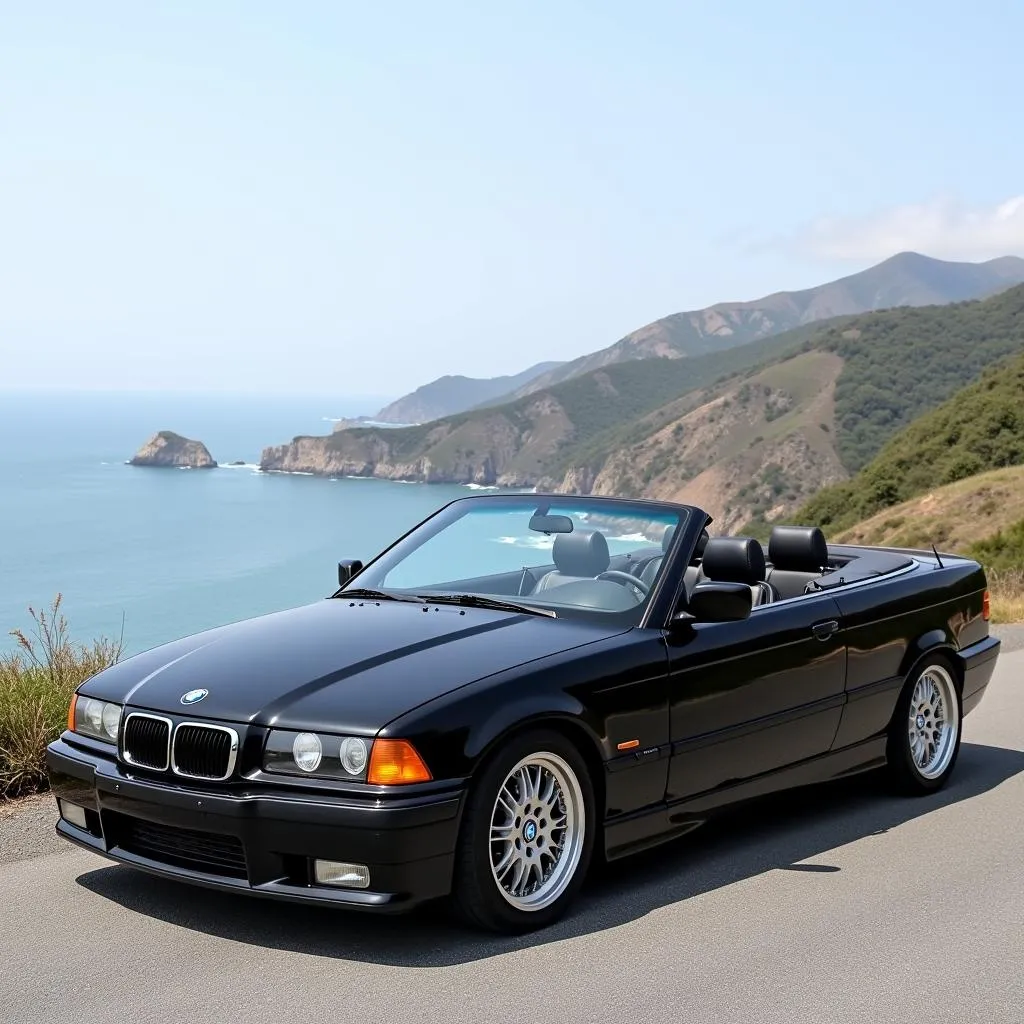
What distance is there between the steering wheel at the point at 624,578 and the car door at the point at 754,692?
26 centimetres

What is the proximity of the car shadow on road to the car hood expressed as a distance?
0.75m

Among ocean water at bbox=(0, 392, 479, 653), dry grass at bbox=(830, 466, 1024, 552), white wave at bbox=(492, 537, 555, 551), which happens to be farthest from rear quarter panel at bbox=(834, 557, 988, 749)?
ocean water at bbox=(0, 392, 479, 653)

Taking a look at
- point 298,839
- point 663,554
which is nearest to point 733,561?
point 663,554

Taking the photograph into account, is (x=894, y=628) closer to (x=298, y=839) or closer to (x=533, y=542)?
(x=533, y=542)

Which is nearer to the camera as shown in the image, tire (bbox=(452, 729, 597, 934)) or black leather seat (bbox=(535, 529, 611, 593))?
tire (bbox=(452, 729, 597, 934))

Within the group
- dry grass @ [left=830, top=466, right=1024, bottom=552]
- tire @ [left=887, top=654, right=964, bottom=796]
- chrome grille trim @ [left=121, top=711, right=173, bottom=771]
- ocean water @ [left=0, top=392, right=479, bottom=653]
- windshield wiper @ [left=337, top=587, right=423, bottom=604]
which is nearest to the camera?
chrome grille trim @ [left=121, top=711, right=173, bottom=771]

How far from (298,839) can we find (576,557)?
2.03m

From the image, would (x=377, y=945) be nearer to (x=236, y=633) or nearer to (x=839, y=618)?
(x=236, y=633)

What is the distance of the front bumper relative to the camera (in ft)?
14.1

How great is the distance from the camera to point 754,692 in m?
5.66

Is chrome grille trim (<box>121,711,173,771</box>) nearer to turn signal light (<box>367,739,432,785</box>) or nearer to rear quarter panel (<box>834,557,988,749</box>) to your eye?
turn signal light (<box>367,739,432,785</box>)

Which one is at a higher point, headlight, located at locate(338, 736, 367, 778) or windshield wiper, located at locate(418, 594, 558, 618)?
windshield wiper, located at locate(418, 594, 558, 618)

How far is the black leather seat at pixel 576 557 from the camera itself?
19.3ft

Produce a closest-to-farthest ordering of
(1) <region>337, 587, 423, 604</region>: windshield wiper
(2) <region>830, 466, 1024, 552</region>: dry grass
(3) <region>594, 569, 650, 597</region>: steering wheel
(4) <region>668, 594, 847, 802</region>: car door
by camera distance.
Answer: (4) <region>668, 594, 847, 802</region>: car door → (3) <region>594, 569, 650, 597</region>: steering wheel → (1) <region>337, 587, 423, 604</region>: windshield wiper → (2) <region>830, 466, 1024, 552</region>: dry grass
